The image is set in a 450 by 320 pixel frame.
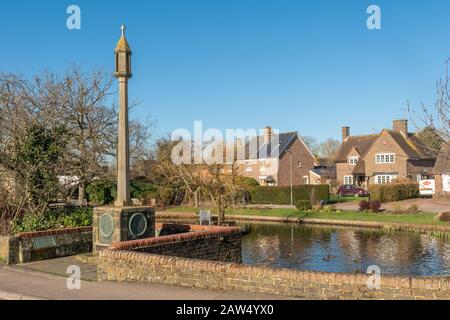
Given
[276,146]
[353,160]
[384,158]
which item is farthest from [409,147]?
[276,146]

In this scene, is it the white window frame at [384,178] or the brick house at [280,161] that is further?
the brick house at [280,161]

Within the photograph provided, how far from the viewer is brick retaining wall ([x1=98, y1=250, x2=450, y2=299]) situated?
8.64 meters

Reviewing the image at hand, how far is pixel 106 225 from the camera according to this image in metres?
14.4

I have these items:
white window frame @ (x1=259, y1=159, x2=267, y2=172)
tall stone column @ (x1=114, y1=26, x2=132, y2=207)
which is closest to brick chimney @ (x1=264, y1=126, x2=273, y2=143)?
white window frame @ (x1=259, y1=159, x2=267, y2=172)

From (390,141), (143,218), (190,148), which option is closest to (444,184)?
(390,141)

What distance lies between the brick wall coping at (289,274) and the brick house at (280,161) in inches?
1969

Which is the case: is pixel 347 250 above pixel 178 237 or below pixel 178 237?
below

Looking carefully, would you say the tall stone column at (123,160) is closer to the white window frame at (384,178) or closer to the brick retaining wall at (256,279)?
the brick retaining wall at (256,279)

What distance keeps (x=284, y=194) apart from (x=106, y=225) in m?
35.4

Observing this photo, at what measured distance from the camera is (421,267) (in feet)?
60.7

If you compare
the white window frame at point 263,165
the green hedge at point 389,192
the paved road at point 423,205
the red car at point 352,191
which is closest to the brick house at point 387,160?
the red car at point 352,191

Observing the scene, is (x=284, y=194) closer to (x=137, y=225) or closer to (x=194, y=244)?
(x=194, y=244)

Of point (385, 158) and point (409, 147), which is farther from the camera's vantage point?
point (385, 158)

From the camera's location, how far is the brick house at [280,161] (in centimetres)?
6250
